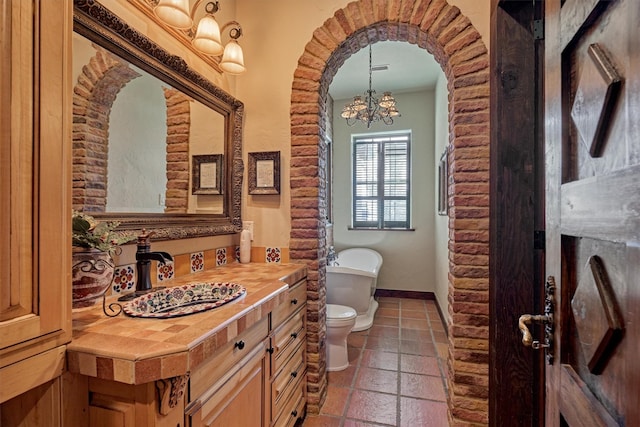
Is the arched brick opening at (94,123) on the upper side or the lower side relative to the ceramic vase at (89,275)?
upper

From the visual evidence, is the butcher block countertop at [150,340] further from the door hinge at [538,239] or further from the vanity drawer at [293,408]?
the door hinge at [538,239]

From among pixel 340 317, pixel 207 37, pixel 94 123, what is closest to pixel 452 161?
pixel 340 317

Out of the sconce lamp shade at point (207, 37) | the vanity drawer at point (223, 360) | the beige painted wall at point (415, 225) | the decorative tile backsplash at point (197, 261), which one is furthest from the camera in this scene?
the beige painted wall at point (415, 225)

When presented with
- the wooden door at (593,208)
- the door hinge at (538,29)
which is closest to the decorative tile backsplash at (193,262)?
the wooden door at (593,208)

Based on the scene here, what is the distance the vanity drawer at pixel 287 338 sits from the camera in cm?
143

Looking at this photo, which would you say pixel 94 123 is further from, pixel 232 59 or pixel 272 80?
pixel 272 80

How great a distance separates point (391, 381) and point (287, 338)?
3.80ft

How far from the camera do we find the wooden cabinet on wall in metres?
0.63

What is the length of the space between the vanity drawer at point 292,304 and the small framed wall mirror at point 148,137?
598 millimetres

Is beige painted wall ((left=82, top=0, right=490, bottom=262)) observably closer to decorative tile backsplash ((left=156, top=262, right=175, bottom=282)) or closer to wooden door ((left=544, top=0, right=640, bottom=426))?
decorative tile backsplash ((left=156, top=262, right=175, bottom=282))

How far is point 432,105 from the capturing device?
431 cm

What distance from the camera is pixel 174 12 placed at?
4.35 ft

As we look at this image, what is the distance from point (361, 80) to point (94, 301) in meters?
3.88

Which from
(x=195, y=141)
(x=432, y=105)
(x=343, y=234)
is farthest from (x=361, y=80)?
(x=195, y=141)
